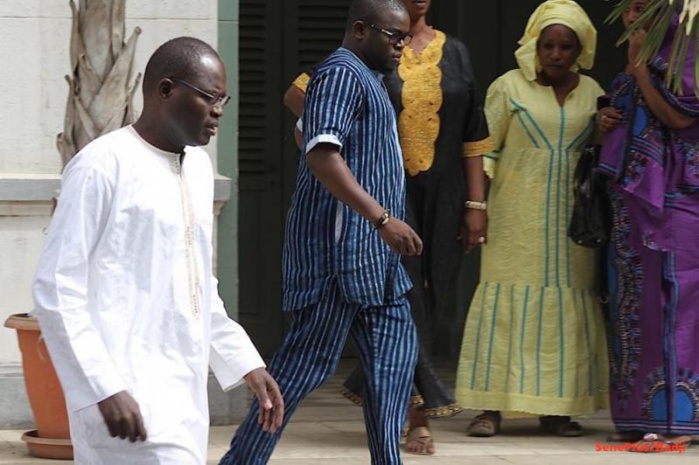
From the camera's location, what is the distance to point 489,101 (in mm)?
7559

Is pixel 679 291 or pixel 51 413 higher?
pixel 679 291

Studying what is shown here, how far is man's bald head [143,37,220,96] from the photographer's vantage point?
3.83m

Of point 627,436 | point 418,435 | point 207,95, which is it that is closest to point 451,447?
point 418,435

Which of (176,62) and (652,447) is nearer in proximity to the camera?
(176,62)

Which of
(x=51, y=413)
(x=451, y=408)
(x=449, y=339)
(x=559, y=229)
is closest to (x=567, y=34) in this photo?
(x=559, y=229)

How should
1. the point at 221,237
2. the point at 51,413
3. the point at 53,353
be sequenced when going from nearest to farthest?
Result: the point at 53,353 < the point at 51,413 < the point at 221,237

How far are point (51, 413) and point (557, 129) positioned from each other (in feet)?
8.37

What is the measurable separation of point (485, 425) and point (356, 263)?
2281 millimetres

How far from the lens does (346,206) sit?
5.48 meters

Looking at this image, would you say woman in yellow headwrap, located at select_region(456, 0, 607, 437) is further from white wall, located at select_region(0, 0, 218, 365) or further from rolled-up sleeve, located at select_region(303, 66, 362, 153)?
rolled-up sleeve, located at select_region(303, 66, 362, 153)

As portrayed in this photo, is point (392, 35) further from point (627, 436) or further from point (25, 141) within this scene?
point (627, 436)

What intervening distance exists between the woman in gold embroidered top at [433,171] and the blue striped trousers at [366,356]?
141cm

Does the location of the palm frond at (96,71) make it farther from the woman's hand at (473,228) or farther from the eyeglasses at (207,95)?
the eyeglasses at (207,95)

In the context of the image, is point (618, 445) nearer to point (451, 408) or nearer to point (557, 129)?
point (451, 408)
